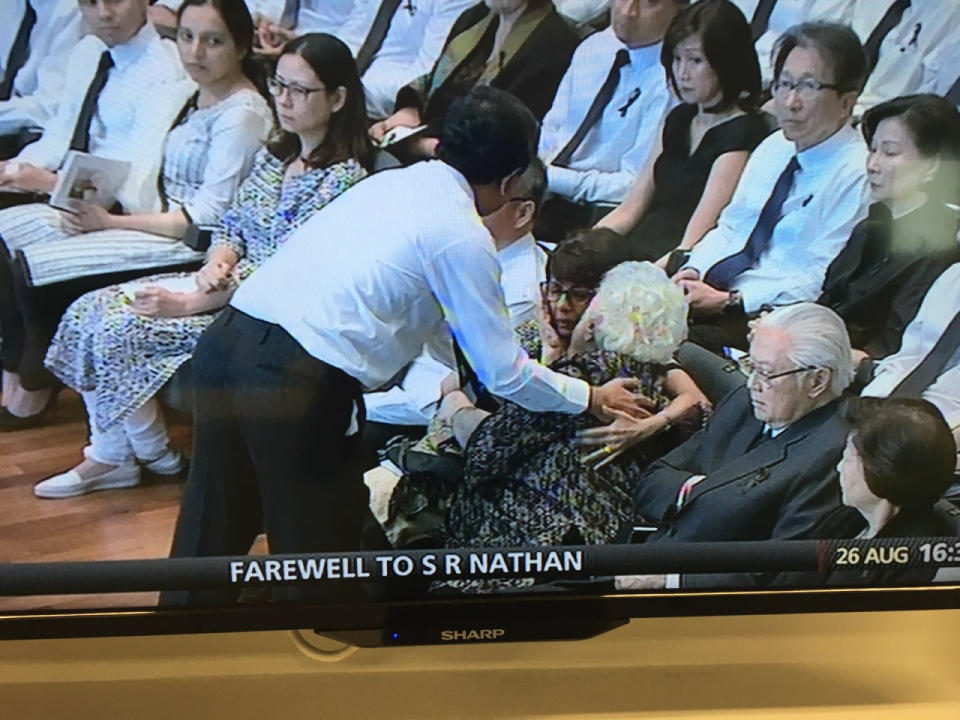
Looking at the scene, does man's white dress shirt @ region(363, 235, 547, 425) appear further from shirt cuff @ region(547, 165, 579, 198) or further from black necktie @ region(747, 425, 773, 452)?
black necktie @ region(747, 425, 773, 452)

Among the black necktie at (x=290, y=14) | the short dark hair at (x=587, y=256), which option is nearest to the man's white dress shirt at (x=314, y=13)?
the black necktie at (x=290, y=14)

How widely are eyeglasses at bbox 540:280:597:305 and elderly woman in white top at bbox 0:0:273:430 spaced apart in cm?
35

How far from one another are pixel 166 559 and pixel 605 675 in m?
0.57

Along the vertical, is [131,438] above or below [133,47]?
below

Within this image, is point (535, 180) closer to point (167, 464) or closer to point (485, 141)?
point (485, 141)

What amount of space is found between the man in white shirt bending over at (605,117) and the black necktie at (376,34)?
194 millimetres

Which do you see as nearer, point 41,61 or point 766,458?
point 41,61

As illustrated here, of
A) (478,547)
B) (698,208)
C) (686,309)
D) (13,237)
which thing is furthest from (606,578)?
(13,237)

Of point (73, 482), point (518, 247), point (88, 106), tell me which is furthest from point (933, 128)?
point (73, 482)

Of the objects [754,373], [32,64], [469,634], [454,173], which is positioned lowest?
[469,634]

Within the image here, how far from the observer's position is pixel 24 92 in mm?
995

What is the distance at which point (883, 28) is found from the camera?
41.4 inches

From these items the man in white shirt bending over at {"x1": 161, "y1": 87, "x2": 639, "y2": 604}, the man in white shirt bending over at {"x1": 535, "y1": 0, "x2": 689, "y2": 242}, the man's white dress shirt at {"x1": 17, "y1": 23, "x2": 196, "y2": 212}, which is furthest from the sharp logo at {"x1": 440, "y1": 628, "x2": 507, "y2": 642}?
the man's white dress shirt at {"x1": 17, "y1": 23, "x2": 196, "y2": 212}

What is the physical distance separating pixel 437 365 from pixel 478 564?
237 millimetres
